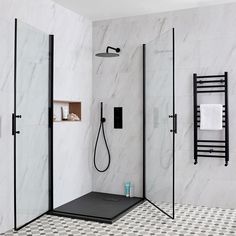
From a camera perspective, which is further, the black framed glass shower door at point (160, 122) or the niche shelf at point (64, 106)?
the niche shelf at point (64, 106)

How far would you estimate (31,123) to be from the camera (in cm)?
379

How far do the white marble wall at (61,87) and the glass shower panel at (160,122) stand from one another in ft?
3.09

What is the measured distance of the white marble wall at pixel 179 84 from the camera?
14.8 ft

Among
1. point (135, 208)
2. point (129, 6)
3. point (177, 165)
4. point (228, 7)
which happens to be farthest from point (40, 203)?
point (228, 7)

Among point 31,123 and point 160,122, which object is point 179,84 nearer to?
point 160,122

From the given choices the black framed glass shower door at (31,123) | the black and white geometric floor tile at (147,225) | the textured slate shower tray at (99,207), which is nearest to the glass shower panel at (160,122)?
the black and white geometric floor tile at (147,225)

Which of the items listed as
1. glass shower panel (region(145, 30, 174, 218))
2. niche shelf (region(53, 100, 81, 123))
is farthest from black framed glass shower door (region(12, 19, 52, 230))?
glass shower panel (region(145, 30, 174, 218))

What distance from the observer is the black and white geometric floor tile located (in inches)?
142

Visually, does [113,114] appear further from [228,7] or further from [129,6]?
[228,7]

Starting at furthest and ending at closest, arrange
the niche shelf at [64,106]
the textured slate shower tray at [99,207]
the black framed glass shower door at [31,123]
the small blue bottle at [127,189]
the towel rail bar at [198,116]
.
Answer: the small blue bottle at [127,189]
the niche shelf at [64,106]
the towel rail bar at [198,116]
the textured slate shower tray at [99,207]
the black framed glass shower door at [31,123]

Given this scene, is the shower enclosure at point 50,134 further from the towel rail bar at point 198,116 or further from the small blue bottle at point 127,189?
the towel rail bar at point 198,116

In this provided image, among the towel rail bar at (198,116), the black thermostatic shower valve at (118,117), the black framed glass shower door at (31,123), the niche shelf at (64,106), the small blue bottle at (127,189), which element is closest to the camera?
the black framed glass shower door at (31,123)

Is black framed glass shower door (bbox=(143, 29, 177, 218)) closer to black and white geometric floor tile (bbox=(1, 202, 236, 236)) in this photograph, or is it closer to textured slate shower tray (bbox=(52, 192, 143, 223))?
black and white geometric floor tile (bbox=(1, 202, 236, 236))

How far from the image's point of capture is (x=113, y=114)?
5.16 m
